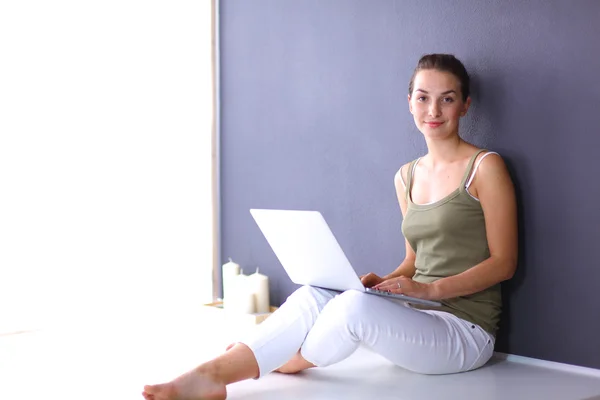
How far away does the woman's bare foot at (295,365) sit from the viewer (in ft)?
8.70

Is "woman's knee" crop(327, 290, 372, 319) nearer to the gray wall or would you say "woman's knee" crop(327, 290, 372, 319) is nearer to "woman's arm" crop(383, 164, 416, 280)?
"woman's arm" crop(383, 164, 416, 280)

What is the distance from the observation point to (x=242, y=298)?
12.5ft

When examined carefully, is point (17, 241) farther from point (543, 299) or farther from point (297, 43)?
point (543, 299)

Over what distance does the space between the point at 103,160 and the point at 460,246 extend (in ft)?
6.32

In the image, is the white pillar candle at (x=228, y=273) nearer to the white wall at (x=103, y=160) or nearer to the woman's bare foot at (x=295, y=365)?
the white wall at (x=103, y=160)

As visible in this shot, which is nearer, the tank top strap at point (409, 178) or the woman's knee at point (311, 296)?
the woman's knee at point (311, 296)

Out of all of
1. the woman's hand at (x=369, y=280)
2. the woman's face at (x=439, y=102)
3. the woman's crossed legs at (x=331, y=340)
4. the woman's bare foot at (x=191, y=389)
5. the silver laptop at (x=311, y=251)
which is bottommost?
the woman's bare foot at (x=191, y=389)

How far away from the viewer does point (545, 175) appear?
8.89 feet

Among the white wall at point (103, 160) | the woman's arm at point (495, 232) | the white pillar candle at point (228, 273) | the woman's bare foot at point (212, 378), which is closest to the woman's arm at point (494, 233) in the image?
the woman's arm at point (495, 232)

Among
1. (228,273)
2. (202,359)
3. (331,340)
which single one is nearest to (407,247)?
(331,340)

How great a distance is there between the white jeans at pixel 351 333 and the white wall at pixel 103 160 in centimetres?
157

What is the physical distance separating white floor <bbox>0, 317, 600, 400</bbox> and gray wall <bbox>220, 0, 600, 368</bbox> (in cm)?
25

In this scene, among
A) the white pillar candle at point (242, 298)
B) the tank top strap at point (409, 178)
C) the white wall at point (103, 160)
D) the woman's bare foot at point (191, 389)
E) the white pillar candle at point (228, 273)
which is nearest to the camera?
the woman's bare foot at point (191, 389)

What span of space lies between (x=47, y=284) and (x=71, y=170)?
1.82 ft
